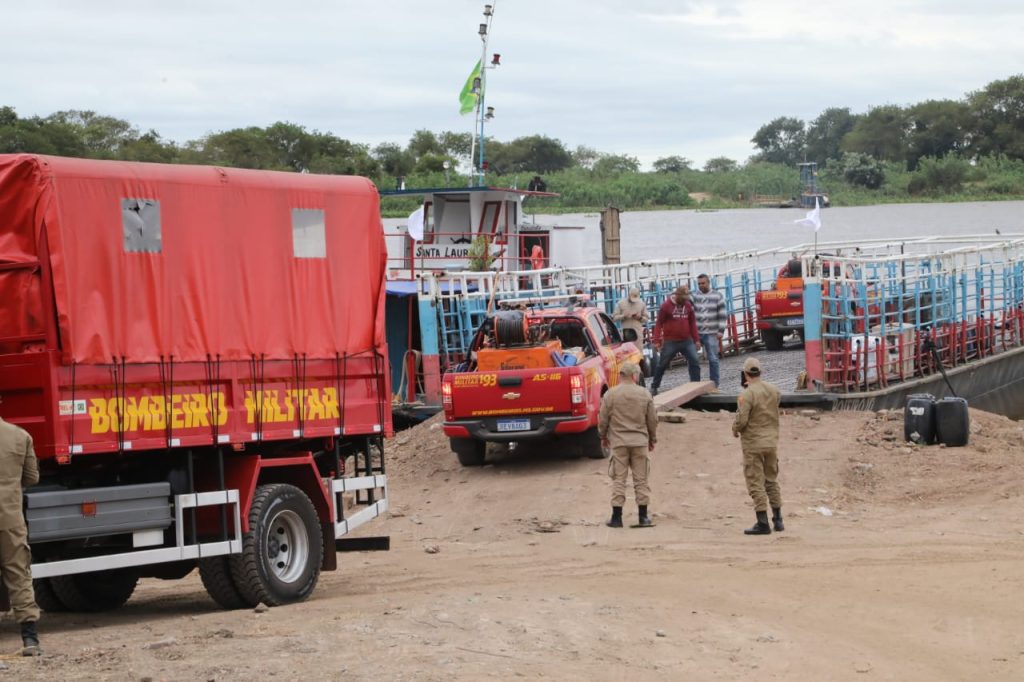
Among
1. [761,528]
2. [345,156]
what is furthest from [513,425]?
[345,156]

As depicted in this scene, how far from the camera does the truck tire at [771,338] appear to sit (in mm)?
29266

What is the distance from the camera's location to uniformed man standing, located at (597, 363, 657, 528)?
1516 cm

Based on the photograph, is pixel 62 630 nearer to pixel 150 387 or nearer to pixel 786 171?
pixel 150 387

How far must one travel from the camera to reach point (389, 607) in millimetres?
10773

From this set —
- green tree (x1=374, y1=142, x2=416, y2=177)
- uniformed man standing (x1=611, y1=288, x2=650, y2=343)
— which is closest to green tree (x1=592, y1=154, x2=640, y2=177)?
green tree (x1=374, y1=142, x2=416, y2=177)

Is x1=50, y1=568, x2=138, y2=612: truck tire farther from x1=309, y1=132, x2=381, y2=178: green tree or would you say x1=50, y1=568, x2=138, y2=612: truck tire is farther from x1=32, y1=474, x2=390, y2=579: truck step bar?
x1=309, y1=132, x2=381, y2=178: green tree

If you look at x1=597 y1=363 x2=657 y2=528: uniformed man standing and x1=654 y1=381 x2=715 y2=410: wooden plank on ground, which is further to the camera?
x1=654 y1=381 x2=715 y2=410: wooden plank on ground

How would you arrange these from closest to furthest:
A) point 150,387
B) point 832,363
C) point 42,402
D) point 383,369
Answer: point 42,402
point 150,387
point 383,369
point 832,363

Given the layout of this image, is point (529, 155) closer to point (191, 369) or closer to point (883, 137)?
point (883, 137)

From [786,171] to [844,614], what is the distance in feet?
299

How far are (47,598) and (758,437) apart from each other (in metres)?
6.75

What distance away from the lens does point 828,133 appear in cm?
11781

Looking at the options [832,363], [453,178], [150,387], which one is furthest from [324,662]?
[453,178]

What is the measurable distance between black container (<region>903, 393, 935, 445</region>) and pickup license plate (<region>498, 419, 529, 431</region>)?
486 cm
